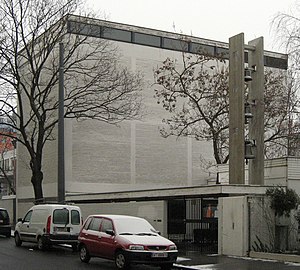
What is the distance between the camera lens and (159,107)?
4597 centimetres

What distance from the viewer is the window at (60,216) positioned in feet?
74.8

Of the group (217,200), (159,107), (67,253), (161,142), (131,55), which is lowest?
(67,253)

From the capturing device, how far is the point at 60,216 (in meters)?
22.9

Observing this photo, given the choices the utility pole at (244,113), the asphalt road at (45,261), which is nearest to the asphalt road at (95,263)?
the asphalt road at (45,261)

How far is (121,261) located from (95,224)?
7.75ft

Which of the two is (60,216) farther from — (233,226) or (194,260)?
(233,226)

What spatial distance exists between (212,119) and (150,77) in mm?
11070

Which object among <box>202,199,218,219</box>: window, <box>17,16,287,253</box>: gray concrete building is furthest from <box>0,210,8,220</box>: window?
<box>202,199,218,219</box>: window

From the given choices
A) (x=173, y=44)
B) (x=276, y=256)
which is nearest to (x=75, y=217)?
(x=276, y=256)

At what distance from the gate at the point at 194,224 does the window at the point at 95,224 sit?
5770mm

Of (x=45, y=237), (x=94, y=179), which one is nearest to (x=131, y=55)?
(x=94, y=179)

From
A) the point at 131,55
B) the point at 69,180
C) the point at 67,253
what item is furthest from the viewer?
the point at 131,55

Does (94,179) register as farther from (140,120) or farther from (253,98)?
(253,98)

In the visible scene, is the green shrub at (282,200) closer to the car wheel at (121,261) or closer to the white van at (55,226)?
the car wheel at (121,261)
